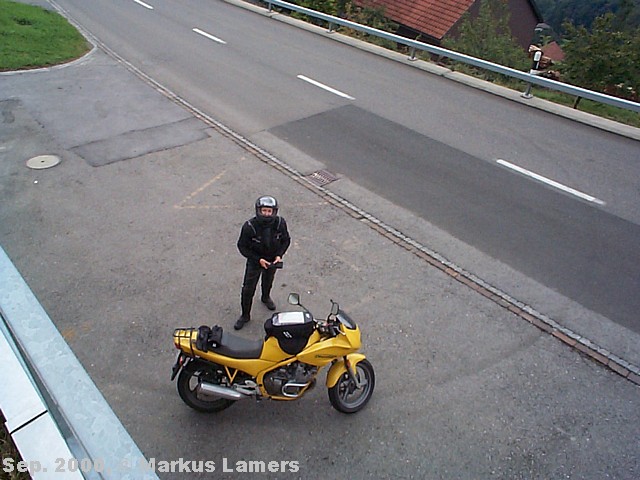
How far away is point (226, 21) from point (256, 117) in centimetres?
1189

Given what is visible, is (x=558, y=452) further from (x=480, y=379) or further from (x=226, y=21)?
(x=226, y=21)

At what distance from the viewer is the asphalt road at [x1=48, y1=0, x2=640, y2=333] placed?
791cm

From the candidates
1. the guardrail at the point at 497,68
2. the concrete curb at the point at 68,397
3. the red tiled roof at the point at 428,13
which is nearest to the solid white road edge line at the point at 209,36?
the guardrail at the point at 497,68

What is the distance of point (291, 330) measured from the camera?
15.5 feet

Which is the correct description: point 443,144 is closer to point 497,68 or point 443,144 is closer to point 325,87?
point 325,87

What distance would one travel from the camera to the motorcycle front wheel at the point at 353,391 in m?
5.10

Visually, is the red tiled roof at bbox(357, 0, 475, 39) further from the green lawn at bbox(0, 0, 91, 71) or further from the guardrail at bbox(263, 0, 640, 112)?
the green lawn at bbox(0, 0, 91, 71)

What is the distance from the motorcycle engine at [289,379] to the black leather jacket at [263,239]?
1.42 metres

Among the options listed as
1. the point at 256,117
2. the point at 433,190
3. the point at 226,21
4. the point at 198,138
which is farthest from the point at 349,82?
the point at 226,21

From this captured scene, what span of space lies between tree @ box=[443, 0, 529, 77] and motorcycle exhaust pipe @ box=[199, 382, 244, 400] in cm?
1752

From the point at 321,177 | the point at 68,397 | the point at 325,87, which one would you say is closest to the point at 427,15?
the point at 325,87

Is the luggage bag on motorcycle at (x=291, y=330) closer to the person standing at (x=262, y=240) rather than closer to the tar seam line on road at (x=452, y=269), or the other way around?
the person standing at (x=262, y=240)

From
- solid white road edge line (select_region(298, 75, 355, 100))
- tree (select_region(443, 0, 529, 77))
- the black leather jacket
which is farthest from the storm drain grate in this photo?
tree (select_region(443, 0, 529, 77))

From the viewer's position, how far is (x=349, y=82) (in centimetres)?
1473
